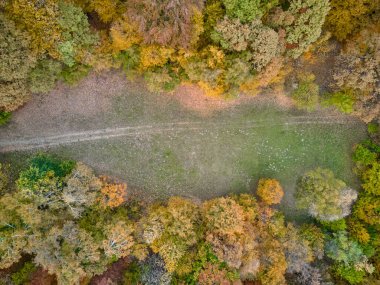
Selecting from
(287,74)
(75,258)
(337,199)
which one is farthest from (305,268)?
(75,258)

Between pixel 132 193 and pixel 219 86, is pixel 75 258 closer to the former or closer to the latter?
pixel 132 193

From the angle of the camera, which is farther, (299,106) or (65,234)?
(299,106)

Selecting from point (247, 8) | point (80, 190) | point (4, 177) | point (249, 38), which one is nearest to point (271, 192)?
point (249, 38)

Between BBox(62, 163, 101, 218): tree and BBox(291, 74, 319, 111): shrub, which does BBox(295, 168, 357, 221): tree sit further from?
BBox(62, 163, 101, 218): tree

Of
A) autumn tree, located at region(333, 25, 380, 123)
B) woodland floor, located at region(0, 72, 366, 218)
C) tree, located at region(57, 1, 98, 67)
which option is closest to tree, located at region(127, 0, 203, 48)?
tree, located at region(57, 1, 98, 67)

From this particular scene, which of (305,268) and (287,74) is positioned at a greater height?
(287,74)

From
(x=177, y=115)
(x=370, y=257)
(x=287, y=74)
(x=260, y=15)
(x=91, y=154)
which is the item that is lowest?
(x=370, y=257)

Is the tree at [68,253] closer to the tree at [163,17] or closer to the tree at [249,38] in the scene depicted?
the tree at [163,17]
